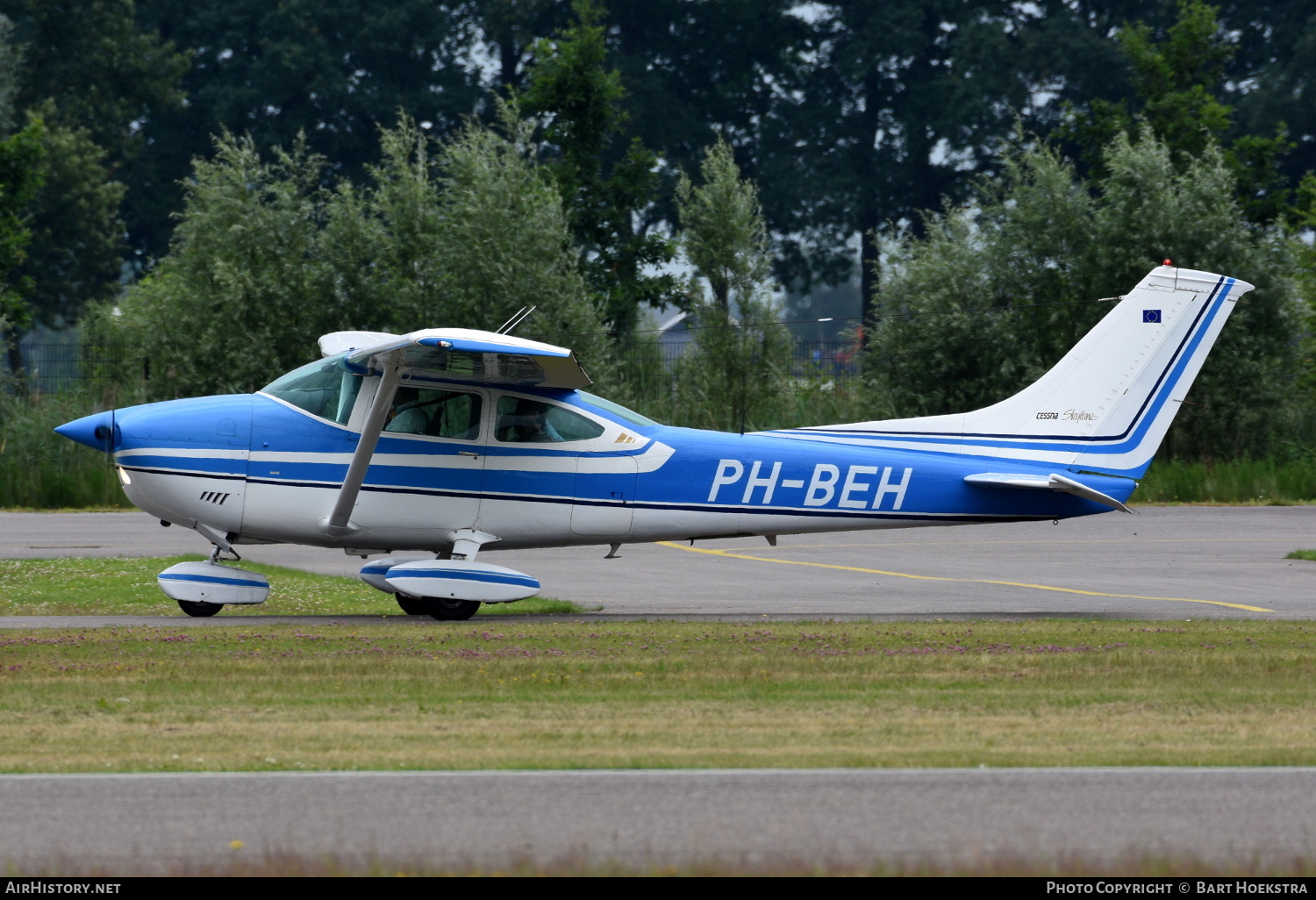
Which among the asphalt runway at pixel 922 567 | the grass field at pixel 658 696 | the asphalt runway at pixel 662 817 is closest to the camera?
the asphalt runway at pixel 662 817

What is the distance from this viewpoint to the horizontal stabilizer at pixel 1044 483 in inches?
561

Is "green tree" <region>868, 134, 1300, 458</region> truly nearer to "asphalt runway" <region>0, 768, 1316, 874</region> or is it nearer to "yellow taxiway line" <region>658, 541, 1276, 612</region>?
"yellow taxiway line" <region>658, 541, 1276, 612</region>

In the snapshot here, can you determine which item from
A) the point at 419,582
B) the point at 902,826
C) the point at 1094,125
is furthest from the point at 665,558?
the point at 1094,125

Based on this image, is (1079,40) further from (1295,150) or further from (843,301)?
(843,301)

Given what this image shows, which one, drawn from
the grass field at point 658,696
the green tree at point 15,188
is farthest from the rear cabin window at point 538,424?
the green tree at point 15,188

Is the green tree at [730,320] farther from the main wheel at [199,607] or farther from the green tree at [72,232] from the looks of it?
the green tree at [72,232]

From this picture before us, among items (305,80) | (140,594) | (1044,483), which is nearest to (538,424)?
(1044,483)

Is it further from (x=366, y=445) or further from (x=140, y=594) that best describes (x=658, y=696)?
(x=140, y=594)

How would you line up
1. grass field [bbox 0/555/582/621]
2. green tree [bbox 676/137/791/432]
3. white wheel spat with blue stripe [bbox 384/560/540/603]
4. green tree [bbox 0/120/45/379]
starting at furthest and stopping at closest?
1. green tree [bbox 0/120/45/379]
2. green tree [bbox 676/137/791/432]
3. grass field [bbox 0/555/582/621]
4. white wheel spat with blue stripe [bbox 384/560/540/603]

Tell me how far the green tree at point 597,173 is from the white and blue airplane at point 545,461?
951 inches

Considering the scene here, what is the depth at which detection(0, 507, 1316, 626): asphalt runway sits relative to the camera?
50.2ft

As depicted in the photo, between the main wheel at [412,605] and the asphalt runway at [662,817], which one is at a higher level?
the asphalt runway at [662,817]

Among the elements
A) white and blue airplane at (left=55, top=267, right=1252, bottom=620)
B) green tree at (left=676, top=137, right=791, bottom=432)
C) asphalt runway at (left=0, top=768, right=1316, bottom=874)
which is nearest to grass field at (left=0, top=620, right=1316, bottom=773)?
asphalt runway at (left=0, top=768, right=1316, bottom=874)

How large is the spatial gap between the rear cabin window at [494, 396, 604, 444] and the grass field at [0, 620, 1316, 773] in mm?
1965
